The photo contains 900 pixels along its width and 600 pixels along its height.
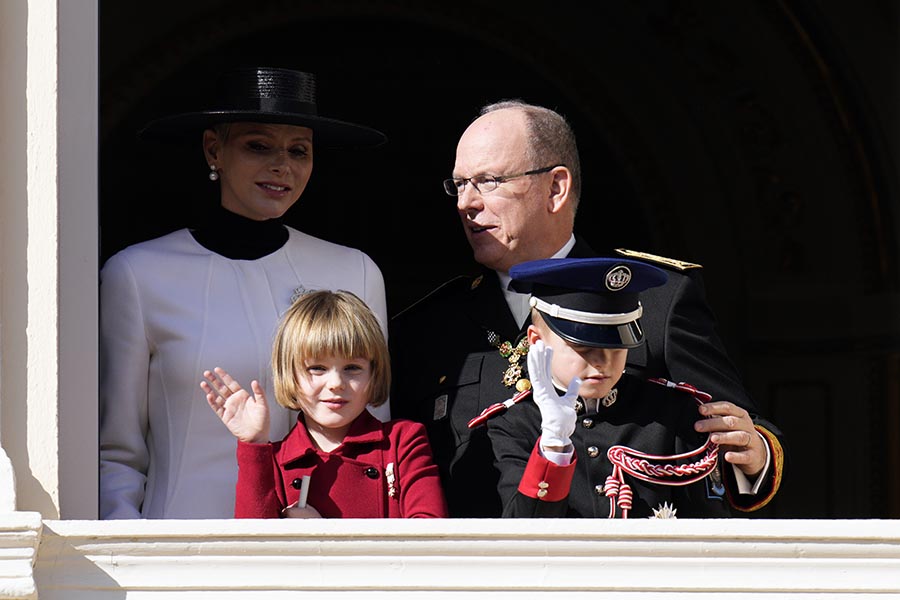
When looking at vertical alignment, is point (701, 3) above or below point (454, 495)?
above

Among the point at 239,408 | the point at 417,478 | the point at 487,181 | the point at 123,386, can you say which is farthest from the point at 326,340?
the point at 487,181

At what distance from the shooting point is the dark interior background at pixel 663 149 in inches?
336

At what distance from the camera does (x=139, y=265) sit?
4.05 metres

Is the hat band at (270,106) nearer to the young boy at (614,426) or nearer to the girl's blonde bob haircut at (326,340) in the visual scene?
the girl's blonde bob haircut at (326,340)

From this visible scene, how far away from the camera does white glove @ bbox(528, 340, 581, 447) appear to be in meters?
3.56

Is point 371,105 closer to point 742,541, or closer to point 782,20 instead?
point 782,20

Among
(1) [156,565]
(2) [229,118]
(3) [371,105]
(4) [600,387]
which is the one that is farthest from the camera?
(3) [371,105]

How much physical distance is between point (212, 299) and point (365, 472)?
515mm

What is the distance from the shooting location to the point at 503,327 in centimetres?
432

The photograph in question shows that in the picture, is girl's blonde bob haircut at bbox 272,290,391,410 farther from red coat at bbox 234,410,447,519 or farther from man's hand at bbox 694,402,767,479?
man's hand at bbox 694,402,767,479

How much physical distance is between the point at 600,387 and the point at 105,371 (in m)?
0.99

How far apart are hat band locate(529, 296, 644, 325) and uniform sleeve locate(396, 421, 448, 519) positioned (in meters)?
0.35

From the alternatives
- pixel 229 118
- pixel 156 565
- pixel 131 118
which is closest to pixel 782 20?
pixel 131 118

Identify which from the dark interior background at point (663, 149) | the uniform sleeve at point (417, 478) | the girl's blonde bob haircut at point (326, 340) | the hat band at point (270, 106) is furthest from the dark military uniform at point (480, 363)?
the dark interior background at point (663, 149)
